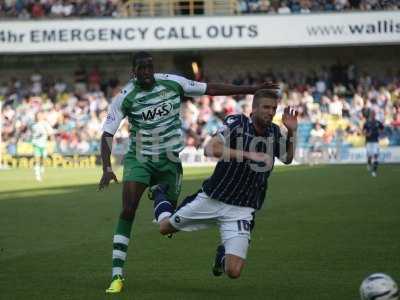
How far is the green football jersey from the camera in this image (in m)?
10.9

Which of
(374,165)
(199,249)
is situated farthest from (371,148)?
(199,249)

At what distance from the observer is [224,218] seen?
9.86 meters

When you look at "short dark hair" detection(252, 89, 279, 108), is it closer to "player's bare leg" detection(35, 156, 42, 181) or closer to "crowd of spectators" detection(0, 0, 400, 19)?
"player's bare leg" detection(35, 156, 42, 181)

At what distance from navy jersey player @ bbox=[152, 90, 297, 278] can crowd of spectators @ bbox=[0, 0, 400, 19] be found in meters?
32.6

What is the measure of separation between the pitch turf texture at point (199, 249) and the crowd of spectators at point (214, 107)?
13938mm

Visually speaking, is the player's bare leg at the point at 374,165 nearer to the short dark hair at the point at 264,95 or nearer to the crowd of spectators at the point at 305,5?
the crowd of spectators at the point at 305,5

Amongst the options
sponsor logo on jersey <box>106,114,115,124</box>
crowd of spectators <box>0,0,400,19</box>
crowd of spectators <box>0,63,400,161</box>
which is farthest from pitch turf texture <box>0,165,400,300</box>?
crowd of spectators <box>0,0,400,19</box>

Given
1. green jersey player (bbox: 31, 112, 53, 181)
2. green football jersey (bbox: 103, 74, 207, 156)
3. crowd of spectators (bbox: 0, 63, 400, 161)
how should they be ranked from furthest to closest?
1. crowd of spectators (bbox: 0, 63, 400, 161)
2. green jersey player (bbox: 31, 112, 53, 181)
3. green football jersey (bbox: 103, 74, 207, 156)

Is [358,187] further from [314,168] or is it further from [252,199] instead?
[252,199]

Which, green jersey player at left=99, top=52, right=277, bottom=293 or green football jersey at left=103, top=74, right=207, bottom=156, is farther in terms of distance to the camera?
green football jersey at left=103, top=74, right=207, bottom=156

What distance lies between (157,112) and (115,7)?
32415mm

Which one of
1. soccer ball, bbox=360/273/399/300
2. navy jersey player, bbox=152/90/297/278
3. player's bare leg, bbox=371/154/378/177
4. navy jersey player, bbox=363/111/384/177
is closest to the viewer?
soccer ball, bbox=360/273/399/300

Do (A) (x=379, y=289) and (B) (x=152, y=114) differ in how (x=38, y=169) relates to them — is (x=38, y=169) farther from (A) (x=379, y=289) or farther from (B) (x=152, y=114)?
(A) (x=379, y=289)

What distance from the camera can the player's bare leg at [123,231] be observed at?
10.3 meters
